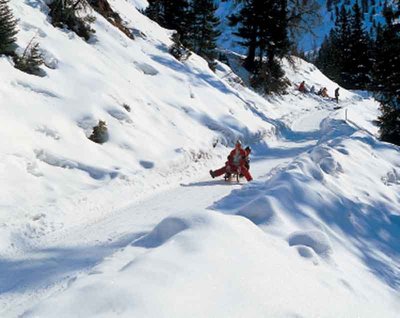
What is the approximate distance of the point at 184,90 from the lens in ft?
57.4

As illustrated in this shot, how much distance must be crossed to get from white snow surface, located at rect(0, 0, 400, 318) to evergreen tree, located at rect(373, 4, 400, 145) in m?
3.12

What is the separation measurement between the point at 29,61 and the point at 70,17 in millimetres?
5410

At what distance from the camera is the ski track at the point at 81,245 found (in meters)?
4.82

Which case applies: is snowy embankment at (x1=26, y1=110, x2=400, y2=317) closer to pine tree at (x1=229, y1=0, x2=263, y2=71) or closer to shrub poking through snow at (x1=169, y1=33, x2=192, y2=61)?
shrub poking through snow at (x1=169, y1=33, x2=192, y2=61)

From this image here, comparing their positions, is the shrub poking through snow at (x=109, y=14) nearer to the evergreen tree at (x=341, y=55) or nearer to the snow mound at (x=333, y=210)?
the snow mound at (x=333, y=210)

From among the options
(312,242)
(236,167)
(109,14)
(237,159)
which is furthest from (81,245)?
(109,14)

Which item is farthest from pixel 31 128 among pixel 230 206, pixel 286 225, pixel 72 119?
pixel 286 225

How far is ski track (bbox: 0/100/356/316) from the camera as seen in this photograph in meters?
4.82

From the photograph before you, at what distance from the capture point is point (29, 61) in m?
11.6

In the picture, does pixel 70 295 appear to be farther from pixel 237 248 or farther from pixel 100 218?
pixel 100 218

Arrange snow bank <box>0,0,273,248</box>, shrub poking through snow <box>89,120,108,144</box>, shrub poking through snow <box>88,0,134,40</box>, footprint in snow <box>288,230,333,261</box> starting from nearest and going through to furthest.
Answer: footprint in snow <box>288,230,333,261</box> < snow bank <box>0,0,273,248</box> < shrub poking through snow <box>89,120,108,144</box> < shrub poking through snow <box>88,0,134,40</box>

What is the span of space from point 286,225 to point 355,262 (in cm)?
114

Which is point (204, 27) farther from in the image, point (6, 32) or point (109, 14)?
point (6, 32)

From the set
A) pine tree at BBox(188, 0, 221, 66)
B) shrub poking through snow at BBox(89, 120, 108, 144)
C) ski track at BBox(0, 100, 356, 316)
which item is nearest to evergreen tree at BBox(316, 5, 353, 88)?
pine tree at BBox(188, 0, 221, 66)
